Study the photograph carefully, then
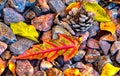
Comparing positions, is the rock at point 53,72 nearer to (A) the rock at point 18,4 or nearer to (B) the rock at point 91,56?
(B) the rock at point 91,56

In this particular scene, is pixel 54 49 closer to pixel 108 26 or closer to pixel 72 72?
pixel 72 72

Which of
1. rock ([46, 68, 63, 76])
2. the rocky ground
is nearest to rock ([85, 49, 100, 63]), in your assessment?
the rocky ground

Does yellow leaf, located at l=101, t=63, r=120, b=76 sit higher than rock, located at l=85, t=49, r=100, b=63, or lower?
lower

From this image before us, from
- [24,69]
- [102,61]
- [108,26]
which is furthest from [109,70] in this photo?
[24,69]

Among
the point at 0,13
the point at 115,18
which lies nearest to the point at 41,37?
the point at 0,13

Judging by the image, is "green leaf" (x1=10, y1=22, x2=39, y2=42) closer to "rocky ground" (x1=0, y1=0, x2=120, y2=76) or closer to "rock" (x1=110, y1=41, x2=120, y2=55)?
"rocky ground" (x1=0, y1=0, x2=120, y2=76)

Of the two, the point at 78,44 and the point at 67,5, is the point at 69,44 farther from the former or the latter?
the point at 67,5

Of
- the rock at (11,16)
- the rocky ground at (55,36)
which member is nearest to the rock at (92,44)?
the rocky ground at (55,36)
